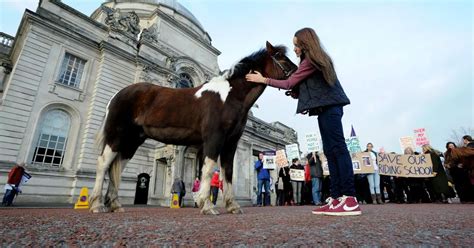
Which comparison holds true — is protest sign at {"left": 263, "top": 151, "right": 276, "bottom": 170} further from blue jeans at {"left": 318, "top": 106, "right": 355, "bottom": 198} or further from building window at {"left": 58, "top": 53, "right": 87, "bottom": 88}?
building window at {"left": 58, "top": 53, "right": 87, "bottom": 88}

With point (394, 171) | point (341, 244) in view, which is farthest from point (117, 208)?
point (394, 171)

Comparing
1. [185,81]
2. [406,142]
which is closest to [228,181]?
[406,142]

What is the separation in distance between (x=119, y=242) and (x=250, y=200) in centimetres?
2012

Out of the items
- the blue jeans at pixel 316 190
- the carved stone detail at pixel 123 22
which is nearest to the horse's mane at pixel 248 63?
the blue jeans at pixel 316 190

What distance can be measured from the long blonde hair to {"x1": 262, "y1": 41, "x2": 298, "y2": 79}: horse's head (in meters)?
0.38

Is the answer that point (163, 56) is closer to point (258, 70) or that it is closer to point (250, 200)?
point (250, 200)

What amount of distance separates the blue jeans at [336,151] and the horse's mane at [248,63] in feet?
4.33

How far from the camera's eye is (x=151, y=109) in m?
3.49

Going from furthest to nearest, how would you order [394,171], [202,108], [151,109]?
1. [394,171]
2. [151,109]
3. [202,108]

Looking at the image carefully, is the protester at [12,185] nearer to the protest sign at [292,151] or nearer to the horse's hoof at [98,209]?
the horse's hoof at [98,209]

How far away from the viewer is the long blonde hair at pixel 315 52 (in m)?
2.63

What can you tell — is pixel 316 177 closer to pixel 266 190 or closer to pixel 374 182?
pixel 374 182

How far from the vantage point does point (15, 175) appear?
1003cm

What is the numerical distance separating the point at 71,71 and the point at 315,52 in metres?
17.2
